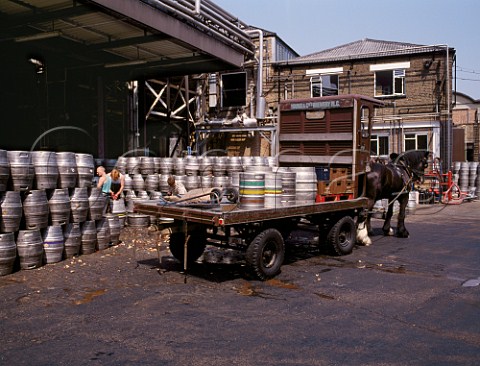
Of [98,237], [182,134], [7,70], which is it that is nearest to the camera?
[98,237]

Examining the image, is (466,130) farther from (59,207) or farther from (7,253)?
(7,253)

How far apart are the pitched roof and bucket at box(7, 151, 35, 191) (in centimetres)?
2155

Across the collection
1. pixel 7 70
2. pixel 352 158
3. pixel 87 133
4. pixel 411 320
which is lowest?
pixel 411 320

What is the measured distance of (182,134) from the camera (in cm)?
2570

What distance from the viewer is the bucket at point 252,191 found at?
745cm

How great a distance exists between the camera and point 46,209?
8.78 metres

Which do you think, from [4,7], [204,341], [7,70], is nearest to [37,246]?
[204,341]

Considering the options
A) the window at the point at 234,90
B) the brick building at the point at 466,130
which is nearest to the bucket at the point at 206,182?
the window at the point at 234,90

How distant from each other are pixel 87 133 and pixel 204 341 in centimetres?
1628

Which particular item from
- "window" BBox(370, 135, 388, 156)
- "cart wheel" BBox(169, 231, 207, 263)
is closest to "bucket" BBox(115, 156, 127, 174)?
"cart wheel" BBox(169, 231, 207, 263)

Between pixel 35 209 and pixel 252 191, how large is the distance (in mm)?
4040

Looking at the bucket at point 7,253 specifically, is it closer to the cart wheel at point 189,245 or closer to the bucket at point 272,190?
the cart wheel at point 189,245

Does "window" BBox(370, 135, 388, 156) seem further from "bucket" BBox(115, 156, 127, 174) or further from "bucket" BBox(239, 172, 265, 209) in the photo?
"bucket" BBox(239, 172, 265, 209)

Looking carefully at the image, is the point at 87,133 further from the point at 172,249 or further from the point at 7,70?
the point at 172,249
